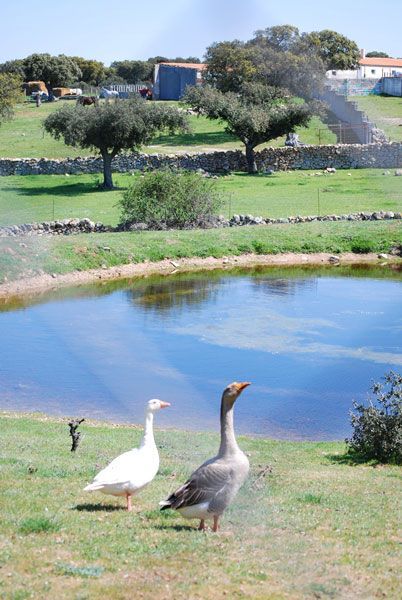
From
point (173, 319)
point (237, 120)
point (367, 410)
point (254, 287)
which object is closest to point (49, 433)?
point (367, 410)

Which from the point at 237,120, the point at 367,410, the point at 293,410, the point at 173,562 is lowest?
the point at 293,410

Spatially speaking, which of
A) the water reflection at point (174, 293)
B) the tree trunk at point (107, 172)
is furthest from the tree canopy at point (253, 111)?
the water reflection at point (174, 293)

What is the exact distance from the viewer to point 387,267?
36.5m

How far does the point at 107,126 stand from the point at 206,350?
2748 centimetres

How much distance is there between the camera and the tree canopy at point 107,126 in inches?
1876

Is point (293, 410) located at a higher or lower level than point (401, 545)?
lower

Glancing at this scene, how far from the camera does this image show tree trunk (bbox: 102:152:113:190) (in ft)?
159

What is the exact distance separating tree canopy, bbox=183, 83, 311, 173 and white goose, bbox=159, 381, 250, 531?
155 feet

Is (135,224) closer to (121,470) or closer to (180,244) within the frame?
(180,244)

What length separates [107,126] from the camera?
4797 centimetres

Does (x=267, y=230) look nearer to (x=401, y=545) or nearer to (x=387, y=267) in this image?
(x=387, y=267)

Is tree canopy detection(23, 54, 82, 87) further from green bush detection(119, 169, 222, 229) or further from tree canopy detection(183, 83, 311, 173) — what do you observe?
green bush detection(119, 169, 222, 229)

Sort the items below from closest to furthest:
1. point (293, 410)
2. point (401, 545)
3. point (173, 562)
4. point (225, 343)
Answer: point (173, 562), point (401, 545), point (293, 410), point (225, 343)

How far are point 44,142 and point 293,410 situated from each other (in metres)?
44.4
